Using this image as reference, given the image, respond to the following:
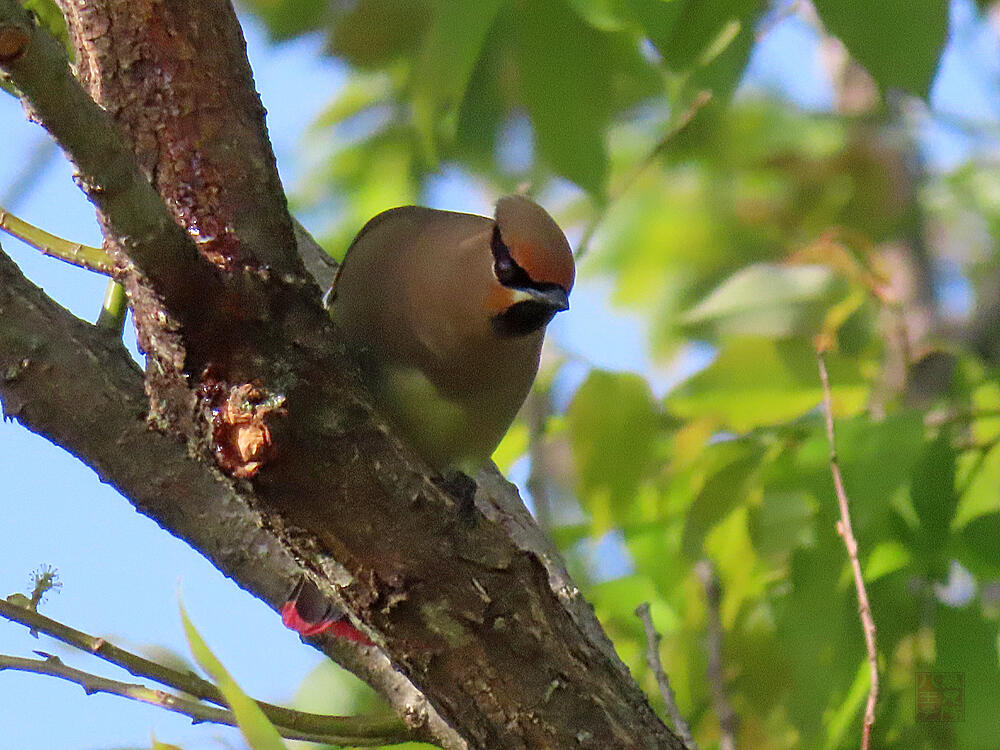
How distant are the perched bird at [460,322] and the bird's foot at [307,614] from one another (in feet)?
1.09

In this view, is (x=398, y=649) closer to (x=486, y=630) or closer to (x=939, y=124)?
(x=486, y=630)

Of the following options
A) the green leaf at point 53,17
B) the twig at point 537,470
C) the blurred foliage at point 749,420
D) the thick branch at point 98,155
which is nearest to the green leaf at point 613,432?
the blurred foliage at point 749,420

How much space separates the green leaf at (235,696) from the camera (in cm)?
139

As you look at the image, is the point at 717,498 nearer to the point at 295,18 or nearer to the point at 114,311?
the point at 114,311

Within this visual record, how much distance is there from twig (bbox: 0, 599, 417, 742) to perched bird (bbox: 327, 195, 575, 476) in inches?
21.1

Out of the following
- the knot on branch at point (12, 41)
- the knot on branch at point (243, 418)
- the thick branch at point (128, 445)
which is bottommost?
the knot on branch at point (243, 418)

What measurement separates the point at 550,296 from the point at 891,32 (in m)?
0.77

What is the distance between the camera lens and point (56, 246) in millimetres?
2350

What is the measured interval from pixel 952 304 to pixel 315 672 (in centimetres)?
422

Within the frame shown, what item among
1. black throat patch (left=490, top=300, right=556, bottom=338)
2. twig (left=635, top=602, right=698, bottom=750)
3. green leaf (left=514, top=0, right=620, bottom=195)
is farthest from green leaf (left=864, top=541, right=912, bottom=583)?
green leaf (left=514, top=0, right=620, bottom=195)

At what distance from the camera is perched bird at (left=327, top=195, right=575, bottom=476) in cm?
263

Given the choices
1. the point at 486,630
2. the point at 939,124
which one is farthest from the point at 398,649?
the point at 939,124

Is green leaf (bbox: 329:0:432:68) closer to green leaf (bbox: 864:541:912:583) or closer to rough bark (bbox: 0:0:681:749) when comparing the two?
green leaf (bbox: 864:541:912:583)

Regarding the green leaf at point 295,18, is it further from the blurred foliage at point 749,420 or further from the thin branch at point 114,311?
the thin branch at point 114,311
